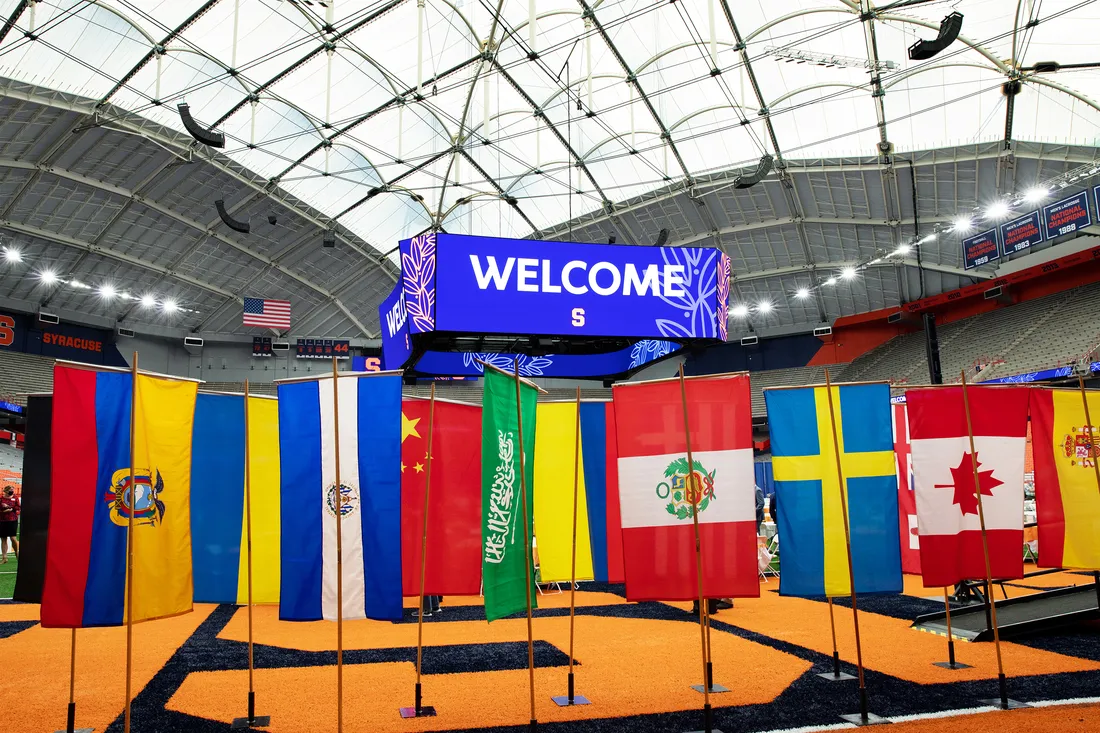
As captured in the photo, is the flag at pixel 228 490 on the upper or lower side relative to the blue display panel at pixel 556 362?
lower

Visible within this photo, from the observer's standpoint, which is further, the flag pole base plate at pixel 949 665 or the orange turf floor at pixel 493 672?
the flag pole base plate at pixel 949 665

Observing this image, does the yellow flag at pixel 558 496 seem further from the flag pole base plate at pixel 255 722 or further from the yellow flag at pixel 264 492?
the flag pole base plate at pixel 255 722

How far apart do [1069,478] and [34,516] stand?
963cm

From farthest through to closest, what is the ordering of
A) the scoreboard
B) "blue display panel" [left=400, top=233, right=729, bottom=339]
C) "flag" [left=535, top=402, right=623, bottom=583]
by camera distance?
the scoreboard
"blue display panel" [left=400, top=233, right=729, bottom=339]
"flag" [left=535, top=402, right=623, bottom=583]

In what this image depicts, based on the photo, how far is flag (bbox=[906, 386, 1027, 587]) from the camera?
637cm

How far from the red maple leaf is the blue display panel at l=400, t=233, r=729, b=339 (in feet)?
11.1

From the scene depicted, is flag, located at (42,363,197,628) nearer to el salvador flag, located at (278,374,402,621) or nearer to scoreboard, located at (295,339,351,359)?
el salvador flag, located at (278,374,402,621)

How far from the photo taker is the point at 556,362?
1112 centimetres

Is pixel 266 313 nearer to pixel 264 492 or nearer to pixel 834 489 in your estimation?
pixel 264 492

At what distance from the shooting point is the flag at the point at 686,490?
564 centimetres

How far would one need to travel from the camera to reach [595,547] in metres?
6.97

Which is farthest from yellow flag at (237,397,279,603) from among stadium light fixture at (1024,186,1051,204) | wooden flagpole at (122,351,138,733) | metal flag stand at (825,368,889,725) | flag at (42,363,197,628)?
stadium light fixture at (1024,186,1051,204)

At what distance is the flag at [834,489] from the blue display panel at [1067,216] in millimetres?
19785

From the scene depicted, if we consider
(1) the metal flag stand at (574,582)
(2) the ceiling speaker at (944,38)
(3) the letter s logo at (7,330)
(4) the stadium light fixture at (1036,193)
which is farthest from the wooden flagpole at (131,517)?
(3) the letter s logo at (7,330)
